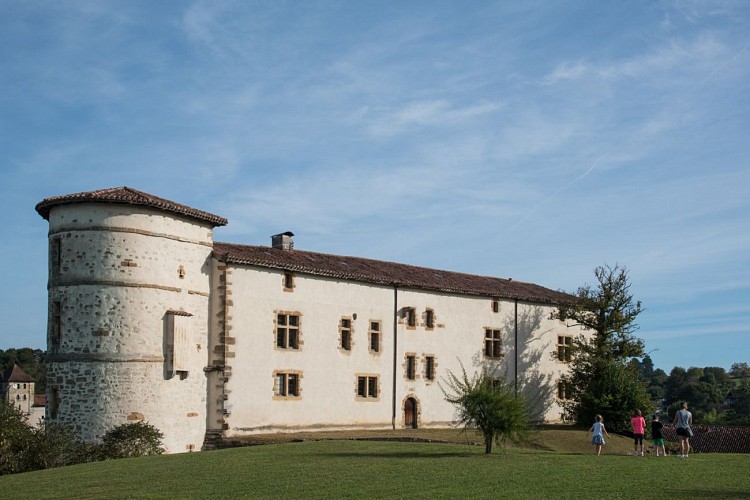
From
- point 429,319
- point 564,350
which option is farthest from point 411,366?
point 564,350

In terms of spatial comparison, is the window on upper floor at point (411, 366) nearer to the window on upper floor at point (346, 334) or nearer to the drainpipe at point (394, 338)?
the drainpipe at point (394, 338)

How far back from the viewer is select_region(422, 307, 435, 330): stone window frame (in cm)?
3999

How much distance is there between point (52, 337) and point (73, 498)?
47.0ft

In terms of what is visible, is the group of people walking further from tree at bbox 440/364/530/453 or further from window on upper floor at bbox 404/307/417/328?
window on upper floor at bbox 404/307/417/328

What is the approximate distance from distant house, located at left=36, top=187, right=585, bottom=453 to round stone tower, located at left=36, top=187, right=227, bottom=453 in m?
0.04

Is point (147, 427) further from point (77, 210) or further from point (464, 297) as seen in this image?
point (464, 297)

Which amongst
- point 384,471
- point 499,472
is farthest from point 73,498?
point 499,472

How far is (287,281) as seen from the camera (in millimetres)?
34281

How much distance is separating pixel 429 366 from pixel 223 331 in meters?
12.2

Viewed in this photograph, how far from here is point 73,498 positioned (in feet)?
54.7

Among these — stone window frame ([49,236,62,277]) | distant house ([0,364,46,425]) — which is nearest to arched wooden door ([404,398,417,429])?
stone window frame ([49,236,62,277])

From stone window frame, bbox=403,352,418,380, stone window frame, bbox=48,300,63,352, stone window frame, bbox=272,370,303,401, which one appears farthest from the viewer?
stone window frame, bbox=403,352,418,380

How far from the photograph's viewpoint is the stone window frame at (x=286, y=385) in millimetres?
33281

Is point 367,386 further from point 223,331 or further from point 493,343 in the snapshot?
point 493,343
